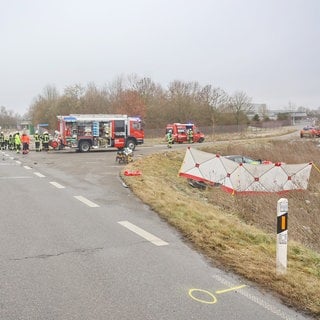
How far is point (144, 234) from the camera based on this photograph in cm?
711

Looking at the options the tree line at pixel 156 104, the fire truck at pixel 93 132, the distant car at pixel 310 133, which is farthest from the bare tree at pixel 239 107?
the fire truck at pixel 93 132

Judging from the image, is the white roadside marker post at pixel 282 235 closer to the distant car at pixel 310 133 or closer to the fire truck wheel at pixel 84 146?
the fire truck wheel at pixel 84 146

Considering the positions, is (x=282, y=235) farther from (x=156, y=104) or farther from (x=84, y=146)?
(x=156, y=104)

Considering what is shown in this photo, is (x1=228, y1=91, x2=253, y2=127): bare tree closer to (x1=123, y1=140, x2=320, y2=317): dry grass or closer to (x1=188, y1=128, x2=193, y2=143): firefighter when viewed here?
(x1=188, y1=128, x2=193, y2=143): firefighter

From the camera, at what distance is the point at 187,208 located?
368 inches

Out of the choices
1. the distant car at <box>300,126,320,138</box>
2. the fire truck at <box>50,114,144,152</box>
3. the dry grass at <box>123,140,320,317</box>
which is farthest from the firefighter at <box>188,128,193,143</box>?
the dry grass at <box>123,140,320,317</box>

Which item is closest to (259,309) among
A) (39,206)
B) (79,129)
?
(39,206)

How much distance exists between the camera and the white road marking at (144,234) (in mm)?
6632

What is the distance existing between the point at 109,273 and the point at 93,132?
91.3 feet

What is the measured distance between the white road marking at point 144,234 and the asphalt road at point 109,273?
0.05 feet

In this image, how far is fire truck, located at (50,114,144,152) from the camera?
3216 centimetres

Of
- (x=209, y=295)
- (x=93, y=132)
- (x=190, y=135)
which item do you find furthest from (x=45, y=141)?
(x=209, y=295)

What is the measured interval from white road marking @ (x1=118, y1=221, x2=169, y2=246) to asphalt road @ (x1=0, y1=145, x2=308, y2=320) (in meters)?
0.02

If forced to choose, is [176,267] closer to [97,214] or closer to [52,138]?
[97,214]
